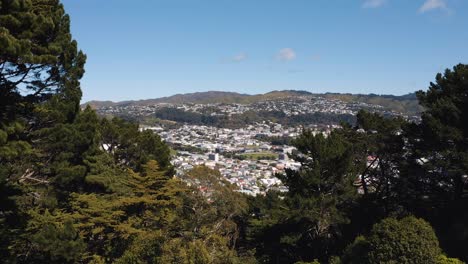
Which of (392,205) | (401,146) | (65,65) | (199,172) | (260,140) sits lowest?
(260,140)

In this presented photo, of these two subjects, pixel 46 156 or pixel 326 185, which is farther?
pixel 326 185

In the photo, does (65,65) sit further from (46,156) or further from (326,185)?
(326,185)

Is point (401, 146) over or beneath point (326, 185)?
over

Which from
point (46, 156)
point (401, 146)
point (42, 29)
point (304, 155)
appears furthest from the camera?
point (304, 155)

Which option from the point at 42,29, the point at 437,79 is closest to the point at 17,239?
the point at 42,29

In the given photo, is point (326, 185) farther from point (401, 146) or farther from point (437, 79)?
point (437, 79)

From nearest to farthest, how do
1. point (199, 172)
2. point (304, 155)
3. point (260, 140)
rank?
point (199, 172) < point (304, 155) < point (260, 140)

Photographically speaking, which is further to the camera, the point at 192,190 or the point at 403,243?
the point at 192,190

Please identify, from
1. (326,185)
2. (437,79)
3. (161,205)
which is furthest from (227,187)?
(437,79)
